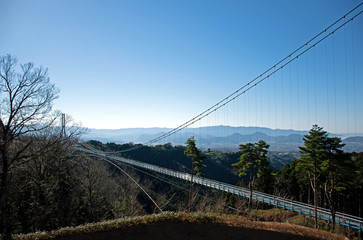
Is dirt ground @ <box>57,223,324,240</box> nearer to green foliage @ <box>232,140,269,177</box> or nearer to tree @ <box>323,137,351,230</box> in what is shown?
tree @ <box>323,137,351,230</box>

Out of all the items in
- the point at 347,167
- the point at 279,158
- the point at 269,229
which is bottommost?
the point at 279,158

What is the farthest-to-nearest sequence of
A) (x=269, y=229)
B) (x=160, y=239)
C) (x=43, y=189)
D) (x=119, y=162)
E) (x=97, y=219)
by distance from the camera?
(x=119, y=162), (x=97, y=219), (x=43, y=189), (x=269, y=229), (x=160, y=239)

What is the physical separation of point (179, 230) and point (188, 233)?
15.3 inches

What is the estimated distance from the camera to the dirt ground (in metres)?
7.04

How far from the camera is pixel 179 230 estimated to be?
761 centimetres

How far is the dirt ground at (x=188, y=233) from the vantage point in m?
7.04

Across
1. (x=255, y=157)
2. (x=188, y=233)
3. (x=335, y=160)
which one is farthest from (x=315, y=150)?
(x=188, y=233)

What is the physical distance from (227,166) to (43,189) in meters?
47.5

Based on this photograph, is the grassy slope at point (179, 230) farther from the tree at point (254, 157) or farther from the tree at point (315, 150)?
the tree at point (254, 157)

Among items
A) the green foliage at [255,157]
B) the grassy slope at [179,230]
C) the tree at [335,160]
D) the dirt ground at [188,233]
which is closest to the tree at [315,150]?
the tree at [335,160]

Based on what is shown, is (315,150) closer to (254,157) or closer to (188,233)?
(254,157)

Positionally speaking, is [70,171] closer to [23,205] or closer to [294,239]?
[23,205]

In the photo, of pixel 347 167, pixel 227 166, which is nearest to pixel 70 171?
pixel 347 167

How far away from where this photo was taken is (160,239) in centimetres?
692
